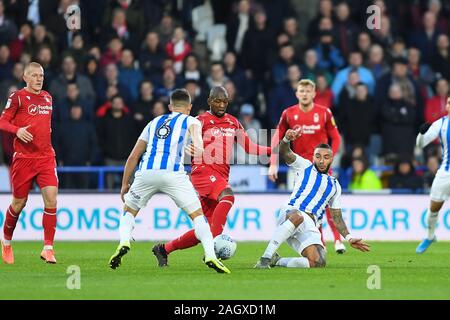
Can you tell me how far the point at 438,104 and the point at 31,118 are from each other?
9.66 metres

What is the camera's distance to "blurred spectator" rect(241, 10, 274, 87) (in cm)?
2130

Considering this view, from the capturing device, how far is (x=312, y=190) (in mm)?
12461

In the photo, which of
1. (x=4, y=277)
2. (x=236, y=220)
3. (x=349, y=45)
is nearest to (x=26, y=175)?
(x=4, y=277)

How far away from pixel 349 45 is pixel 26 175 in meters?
9.74

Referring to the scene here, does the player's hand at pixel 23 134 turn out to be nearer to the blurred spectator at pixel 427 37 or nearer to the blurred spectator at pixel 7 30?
the blurred spectator at pixel 7 30

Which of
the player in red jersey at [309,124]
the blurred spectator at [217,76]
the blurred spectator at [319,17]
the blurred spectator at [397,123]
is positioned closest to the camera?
the player in red jersey at [309,124]

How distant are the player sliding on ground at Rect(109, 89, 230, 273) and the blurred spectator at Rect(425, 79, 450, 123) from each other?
32.2ft

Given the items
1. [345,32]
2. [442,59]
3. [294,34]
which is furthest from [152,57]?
[442,59]

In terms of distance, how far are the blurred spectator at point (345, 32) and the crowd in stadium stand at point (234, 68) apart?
→ 0.08ft

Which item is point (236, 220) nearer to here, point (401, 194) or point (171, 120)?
point (401, 194)

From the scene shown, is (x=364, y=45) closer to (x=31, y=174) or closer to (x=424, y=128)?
(x=424, y=128)

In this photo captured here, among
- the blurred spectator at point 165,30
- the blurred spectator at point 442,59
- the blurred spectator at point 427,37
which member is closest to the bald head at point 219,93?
the blurred spectator at point 165,30

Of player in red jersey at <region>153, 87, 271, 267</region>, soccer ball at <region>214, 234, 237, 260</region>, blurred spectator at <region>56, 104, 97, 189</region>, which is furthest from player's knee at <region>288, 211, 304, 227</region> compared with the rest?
blurred spectator at <region>56, 104, 97, 189</region>

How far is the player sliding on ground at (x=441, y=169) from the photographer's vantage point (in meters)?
14.6
